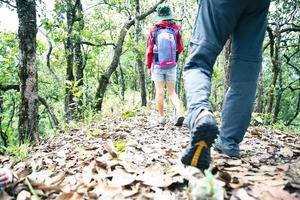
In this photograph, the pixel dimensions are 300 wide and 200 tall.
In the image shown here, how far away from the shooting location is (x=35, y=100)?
495cm

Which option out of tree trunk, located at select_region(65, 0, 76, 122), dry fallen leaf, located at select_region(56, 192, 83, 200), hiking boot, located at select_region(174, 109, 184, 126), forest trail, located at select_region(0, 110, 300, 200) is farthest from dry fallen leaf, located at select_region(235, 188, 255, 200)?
tree trunk, located at select_region(65, 0, 76, 122)

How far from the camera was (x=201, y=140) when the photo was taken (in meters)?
1.94

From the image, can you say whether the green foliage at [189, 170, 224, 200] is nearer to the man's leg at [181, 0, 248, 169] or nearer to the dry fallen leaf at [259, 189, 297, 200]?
the dry fallen leaf at [259, 189, 297, 200]

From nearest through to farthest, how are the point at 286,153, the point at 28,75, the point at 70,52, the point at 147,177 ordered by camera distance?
the point at 147,177
the point at 286,153
the point at 28,75
the point at 70,52

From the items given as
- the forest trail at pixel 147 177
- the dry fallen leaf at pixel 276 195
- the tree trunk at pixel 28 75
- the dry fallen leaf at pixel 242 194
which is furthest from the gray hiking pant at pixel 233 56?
the tree trunk at pixel 28 75

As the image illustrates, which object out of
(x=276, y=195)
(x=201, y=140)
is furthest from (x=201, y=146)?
(x=276, y=195)

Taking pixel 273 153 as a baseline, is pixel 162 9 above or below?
above

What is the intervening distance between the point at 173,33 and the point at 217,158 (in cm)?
358

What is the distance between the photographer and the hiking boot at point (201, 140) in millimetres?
1918

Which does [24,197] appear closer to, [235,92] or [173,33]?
[235,92]

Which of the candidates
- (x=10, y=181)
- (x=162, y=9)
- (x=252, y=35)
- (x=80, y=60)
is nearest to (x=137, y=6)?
(x=80, y=60)

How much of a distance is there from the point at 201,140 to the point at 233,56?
107 cm

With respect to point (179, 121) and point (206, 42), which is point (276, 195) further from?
point (179, 121)

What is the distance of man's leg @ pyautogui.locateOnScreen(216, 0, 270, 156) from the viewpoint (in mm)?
2613
